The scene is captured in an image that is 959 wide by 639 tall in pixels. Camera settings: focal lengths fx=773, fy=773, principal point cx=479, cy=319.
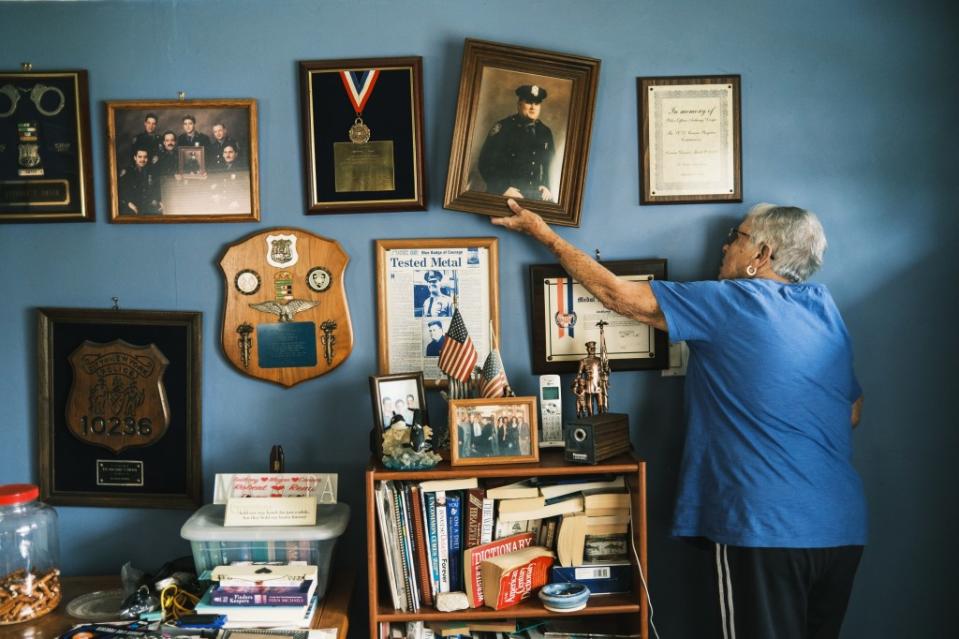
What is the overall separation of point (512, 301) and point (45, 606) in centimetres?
178

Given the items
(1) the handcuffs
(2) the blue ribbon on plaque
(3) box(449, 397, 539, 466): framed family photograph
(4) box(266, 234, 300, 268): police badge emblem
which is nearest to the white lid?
(3) box(449, 397, 539, 466): framed family photograph

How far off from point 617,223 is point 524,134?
17.7 inches

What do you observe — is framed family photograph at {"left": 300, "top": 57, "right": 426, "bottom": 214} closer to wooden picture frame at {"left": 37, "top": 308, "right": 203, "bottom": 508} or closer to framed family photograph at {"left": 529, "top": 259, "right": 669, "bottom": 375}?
framed family photograph at {"left": 529, "top": 259, "right": 669, "bottom": 375}

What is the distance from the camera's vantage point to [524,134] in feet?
8.78

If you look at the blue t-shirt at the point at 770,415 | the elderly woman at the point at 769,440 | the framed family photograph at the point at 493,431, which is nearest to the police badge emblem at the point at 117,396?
the framed family photograph at the point at 493,431

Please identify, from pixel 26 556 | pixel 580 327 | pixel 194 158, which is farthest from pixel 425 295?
pixel 26 556

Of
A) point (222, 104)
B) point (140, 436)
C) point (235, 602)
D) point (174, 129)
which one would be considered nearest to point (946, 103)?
point (222, 104)

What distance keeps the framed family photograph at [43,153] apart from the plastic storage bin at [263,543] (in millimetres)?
1182

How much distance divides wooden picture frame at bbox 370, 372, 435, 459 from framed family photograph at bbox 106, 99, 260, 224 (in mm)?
756

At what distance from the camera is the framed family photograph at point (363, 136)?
266 cm

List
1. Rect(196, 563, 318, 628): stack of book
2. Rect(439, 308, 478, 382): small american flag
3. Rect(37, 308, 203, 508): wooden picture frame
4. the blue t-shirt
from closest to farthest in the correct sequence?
Rect(196, 563, 318, 628): stack of book → the blue t-shirt → Rect(439, 308, 478, 382): small american flag → Rect(37, 308, 203, 508): wooden picture frame

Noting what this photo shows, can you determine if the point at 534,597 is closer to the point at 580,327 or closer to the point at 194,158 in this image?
the point at 580,327

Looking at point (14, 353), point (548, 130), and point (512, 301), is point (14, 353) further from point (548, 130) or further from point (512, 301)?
point (548, 130)

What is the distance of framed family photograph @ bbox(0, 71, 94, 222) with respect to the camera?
2.68 metres
